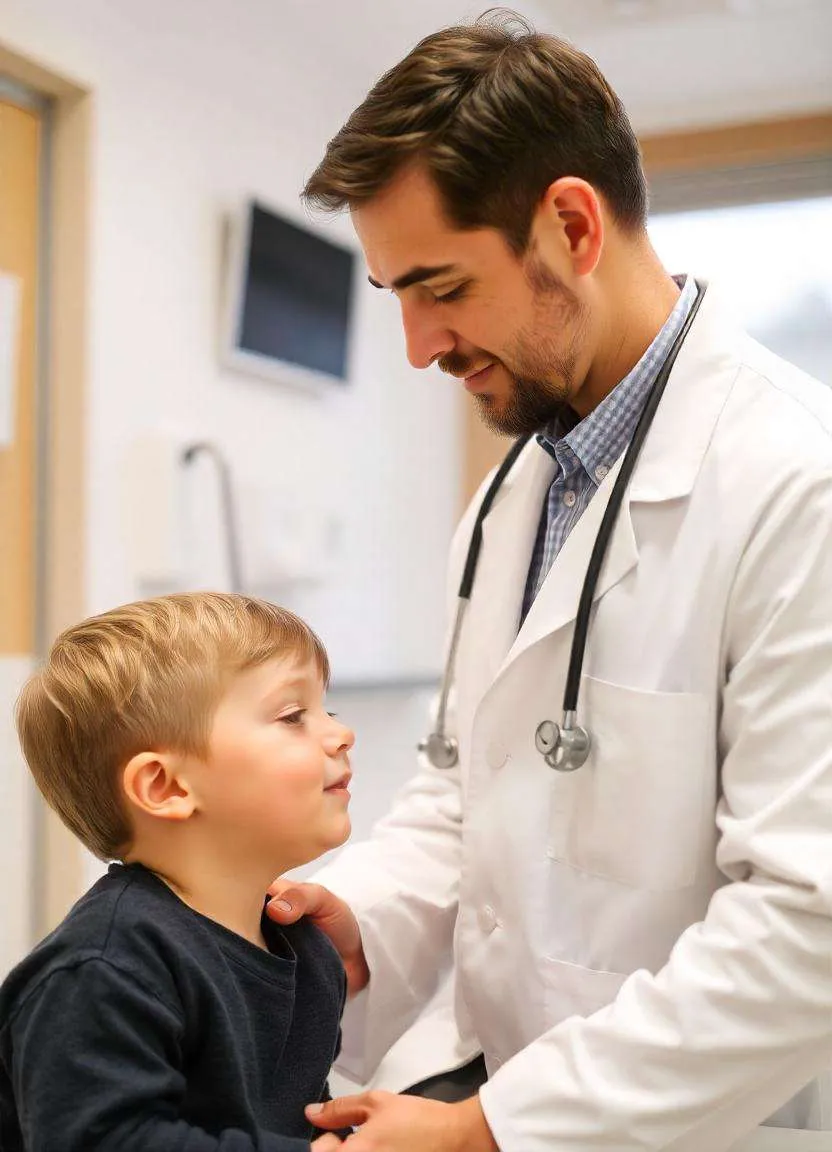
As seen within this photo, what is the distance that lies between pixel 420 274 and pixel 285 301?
54.3 inches

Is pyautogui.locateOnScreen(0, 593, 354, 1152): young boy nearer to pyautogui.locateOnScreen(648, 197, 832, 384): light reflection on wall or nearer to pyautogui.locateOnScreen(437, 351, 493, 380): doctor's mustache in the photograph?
pyautogui.locateOnScreen(437, 351, 493, 380): doctor's mustache

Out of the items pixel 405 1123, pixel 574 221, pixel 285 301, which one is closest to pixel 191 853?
pixel 405 1123

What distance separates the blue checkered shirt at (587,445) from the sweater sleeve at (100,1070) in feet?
2.03

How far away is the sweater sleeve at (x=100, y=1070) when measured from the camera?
88 cm

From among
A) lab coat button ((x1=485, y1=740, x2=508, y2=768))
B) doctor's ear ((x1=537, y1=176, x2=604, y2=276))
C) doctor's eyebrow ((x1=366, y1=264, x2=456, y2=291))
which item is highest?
doctor's ear ((x1=537, y1=176, x2=604, y2=276))

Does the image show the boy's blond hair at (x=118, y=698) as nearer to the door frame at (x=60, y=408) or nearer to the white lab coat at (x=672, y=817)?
the white lab coat at (x=672, y=817)

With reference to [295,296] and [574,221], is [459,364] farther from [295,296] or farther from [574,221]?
[295,296]

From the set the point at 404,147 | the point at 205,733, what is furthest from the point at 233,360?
the point at 205,733

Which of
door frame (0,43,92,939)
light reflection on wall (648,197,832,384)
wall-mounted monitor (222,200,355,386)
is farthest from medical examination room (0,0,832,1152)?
light reflection on wall (648,197,832,384)

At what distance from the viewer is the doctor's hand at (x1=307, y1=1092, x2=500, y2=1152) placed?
1.00 metres

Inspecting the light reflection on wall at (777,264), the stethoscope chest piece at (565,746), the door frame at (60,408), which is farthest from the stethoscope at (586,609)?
the light reflection on wall at (777,264)

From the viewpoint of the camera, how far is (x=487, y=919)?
4.03ft

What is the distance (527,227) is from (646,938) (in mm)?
709

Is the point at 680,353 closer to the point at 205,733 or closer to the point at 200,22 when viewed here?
the point at 205,733
